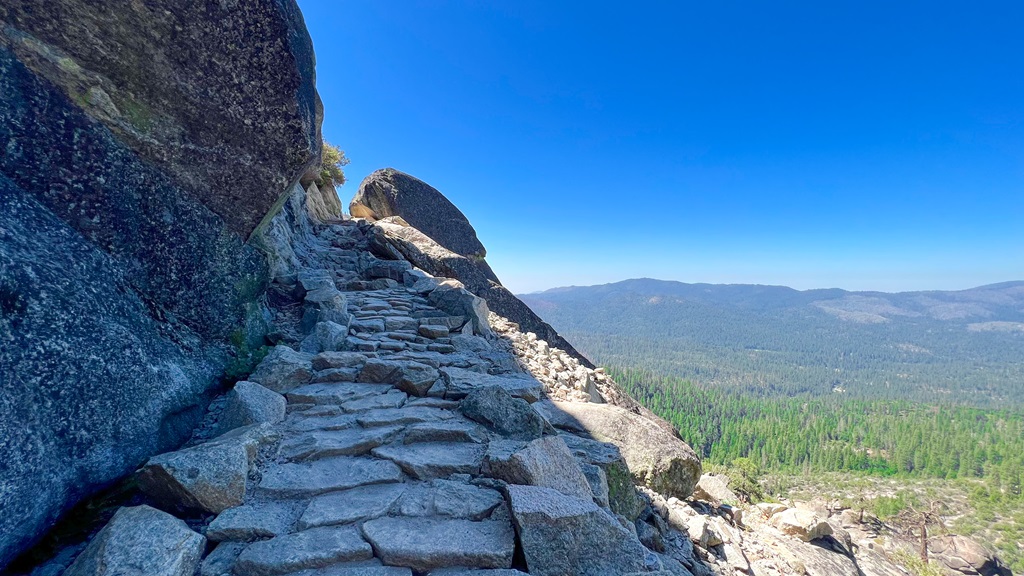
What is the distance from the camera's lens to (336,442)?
486 cm

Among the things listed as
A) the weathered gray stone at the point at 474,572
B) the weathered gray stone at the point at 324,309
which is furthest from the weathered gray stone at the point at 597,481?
the weathered gray stone at the point at 324,309

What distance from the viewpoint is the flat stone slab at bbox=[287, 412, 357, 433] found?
17.0 feet

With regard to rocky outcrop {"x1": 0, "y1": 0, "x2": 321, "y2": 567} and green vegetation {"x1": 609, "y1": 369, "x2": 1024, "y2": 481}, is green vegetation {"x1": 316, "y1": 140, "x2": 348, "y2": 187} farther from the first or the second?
green vegetation {"x1": 609, "y1": 369, "x2": 1024, "y2": 481}

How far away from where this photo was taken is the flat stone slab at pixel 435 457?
14.9 feet

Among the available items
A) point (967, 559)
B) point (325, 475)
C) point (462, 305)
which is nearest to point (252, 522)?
point (325, 475)

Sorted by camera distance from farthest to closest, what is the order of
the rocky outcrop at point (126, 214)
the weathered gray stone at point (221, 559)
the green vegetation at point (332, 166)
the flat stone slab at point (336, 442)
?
the green vegetation at point (332, 166), the flat stone slab at point (336, 442), the rocky outcrop at point (126, 214), the weathered gray stone at point (221, 559)

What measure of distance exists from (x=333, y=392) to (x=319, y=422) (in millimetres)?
723

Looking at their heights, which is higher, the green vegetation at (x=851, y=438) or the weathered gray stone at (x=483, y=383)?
the weathered gray stone at (x=483, y=383)

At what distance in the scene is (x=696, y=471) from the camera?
7.46 m

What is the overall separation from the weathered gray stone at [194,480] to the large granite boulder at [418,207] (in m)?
20.5

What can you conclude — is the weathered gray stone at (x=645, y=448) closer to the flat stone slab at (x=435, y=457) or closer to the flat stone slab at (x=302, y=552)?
the flat stone slab at (x=435, y=457)

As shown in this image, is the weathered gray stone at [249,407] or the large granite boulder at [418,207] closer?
the weathered gray stone at [249,407]

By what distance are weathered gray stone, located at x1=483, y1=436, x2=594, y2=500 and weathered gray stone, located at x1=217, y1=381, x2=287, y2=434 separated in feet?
9.14

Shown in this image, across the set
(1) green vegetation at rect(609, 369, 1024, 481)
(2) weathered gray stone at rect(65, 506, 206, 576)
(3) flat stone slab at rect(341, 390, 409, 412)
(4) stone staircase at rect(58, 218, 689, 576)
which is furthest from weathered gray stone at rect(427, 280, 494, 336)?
(1) green vegetation at rect(609, 369, 1024, 481)
